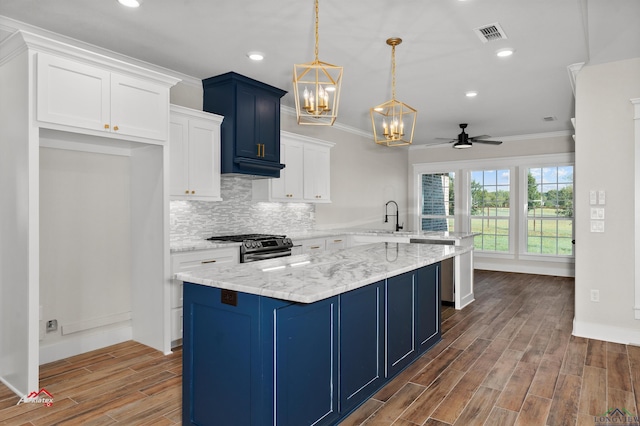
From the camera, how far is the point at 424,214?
909 centimetres

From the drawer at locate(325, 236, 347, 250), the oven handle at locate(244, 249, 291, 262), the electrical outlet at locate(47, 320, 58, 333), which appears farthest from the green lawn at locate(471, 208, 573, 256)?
the electrical outlet at locate(47, 320, 58, 333)

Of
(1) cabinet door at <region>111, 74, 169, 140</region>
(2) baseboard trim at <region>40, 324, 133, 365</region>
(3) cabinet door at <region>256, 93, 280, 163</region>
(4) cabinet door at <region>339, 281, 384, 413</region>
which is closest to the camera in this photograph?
(4) cabinet door at <region>339, 281, 384, 413</region>

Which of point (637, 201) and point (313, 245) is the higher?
point (637, 201)

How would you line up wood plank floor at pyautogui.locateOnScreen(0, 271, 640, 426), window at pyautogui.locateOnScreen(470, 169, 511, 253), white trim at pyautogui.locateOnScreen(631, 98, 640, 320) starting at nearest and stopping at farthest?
wood plank floor at pyautogui.locateOnScreen(0, 271, 640, 426) → white trim at pyautogui.locateOnScreen(631, 98, 640, 320) → window at pyautogui.locateOnScreen(470, 169, 511, 253)

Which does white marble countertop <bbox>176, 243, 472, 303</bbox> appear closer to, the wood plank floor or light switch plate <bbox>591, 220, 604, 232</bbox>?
the wood plank floor

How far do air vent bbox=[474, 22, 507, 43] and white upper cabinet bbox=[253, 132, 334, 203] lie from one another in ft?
8.74

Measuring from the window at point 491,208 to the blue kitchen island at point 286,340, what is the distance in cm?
620

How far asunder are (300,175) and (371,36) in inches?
98.6

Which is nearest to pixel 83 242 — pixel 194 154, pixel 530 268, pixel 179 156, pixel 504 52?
pixel 179 156

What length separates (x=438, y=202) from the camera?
897cm

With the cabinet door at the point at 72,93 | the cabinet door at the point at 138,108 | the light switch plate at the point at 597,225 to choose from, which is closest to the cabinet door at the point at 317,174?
the cabinet door at the point at 138,108

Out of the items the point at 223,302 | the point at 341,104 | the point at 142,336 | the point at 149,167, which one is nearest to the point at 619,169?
the point at 341,104

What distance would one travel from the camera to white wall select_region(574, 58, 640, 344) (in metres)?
3.85

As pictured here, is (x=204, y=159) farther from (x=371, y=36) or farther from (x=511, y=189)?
(x=511, y=189)
